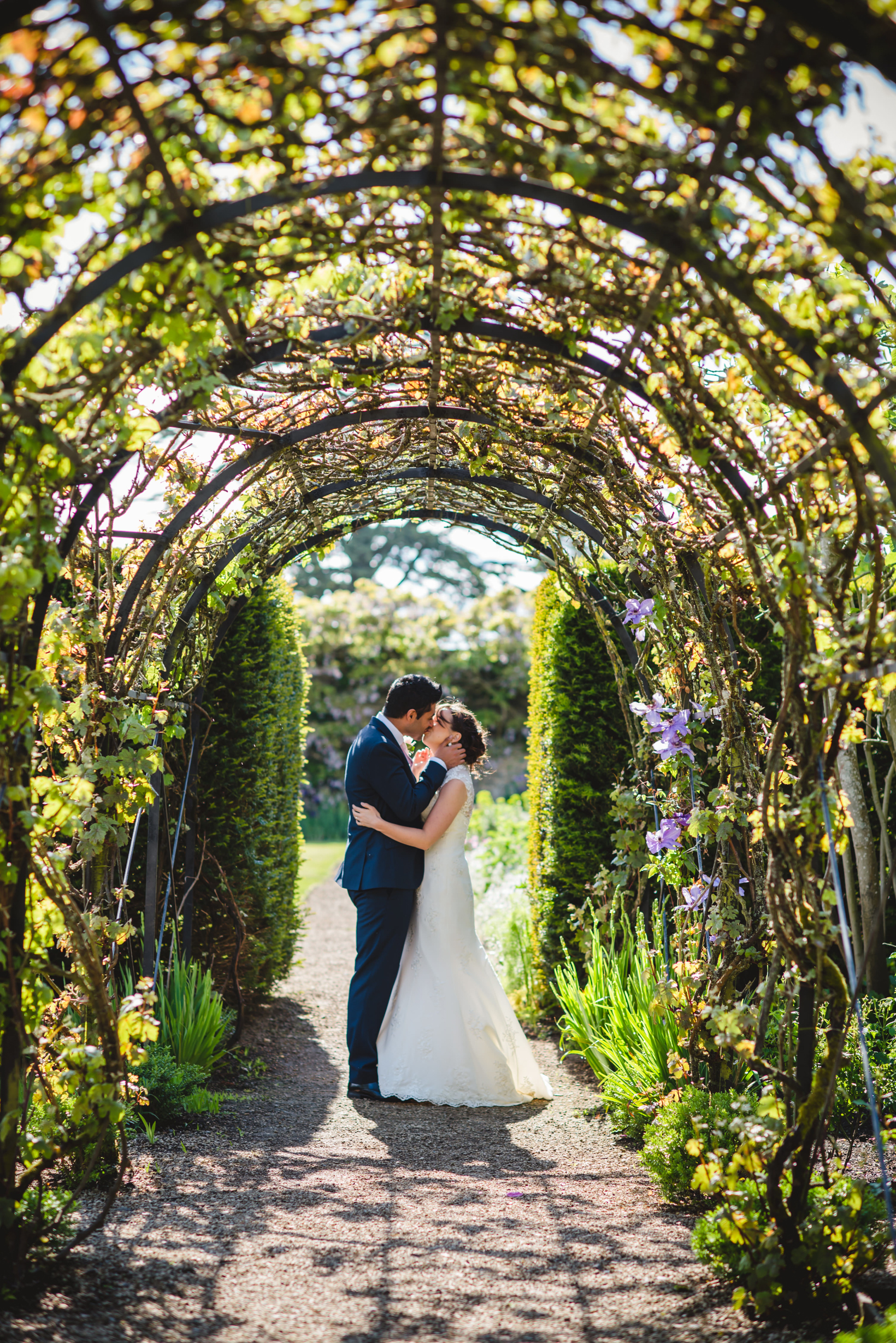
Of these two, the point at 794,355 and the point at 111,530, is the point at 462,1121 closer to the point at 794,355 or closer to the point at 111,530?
the point at 111,530

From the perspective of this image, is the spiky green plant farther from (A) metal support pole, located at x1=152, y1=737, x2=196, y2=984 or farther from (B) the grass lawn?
(B) the grass lawn

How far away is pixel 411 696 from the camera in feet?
14.3

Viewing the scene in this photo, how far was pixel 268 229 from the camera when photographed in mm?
2277

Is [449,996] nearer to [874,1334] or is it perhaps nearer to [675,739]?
[675,739]

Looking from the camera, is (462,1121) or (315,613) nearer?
(462,1121)

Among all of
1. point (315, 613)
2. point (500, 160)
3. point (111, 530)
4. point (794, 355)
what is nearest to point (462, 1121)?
point (111, 530)

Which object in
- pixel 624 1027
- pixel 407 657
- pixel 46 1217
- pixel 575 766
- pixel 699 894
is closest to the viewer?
pixel 46 1217

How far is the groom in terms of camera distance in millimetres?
4332

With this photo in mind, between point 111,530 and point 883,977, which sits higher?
point 111,530

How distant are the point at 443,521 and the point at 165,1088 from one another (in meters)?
2.82

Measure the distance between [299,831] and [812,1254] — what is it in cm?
456

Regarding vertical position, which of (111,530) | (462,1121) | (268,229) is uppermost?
(268,229)

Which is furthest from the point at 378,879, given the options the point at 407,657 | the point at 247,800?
the point at 407,657

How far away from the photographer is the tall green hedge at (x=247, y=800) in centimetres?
506
